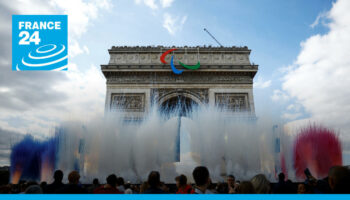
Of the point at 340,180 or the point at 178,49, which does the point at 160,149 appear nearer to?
the point at 178,49

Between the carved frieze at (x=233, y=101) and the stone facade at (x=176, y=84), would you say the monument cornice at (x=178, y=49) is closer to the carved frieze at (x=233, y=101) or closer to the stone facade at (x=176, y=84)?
the stone facade at (x=176, y=84)

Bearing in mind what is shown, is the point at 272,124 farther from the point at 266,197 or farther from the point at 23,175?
the point at 23,175

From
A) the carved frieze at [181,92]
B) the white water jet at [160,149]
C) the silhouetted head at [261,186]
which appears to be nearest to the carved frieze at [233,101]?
the carved frieze at [181,92]

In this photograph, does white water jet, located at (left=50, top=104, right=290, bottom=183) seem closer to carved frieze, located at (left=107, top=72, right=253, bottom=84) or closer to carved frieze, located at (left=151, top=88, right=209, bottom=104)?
carved frieze, located at (left=151, top=88, right=209, bottom=104)

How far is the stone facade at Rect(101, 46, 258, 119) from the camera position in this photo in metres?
21.0

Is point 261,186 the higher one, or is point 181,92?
point 181,92

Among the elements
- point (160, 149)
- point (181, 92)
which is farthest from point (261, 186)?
point (181, 92)

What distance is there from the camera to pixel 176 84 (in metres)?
21.6

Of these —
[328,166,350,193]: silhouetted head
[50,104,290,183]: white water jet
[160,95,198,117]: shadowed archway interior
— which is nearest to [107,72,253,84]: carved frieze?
[160,95,198,117]: shadowed archway interior

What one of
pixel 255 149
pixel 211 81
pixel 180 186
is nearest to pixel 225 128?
pixel 255 149

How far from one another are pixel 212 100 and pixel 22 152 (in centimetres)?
1544

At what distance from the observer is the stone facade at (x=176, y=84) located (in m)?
21.0

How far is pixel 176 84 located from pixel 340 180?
64.9 ft

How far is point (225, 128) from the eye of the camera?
16750 mm
